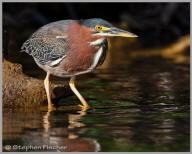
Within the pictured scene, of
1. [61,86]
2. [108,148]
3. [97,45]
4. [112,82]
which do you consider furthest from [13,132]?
[112,82]

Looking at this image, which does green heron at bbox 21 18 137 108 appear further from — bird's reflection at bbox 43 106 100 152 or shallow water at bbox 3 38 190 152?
bird's reflection at bbox 43 106 100 152

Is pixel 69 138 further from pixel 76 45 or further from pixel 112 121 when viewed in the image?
pixel 76 45

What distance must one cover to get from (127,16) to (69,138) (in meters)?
15.4

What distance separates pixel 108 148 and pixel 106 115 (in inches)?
79.7

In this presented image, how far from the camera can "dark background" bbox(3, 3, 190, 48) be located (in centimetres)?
2086

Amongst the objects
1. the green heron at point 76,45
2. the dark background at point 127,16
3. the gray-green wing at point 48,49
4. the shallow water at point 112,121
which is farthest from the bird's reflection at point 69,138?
the dark background at point 127,16

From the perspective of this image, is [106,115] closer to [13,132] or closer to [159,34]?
[13,132]

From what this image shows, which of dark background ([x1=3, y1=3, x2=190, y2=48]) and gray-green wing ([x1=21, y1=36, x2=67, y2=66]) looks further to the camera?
dark background ([x1=3, y1=3, x2=190, y2=48])

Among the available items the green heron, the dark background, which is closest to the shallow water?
the green heron

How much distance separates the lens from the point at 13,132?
720 cm

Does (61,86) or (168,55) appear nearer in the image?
(61,86)

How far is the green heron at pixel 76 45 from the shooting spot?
8422mm

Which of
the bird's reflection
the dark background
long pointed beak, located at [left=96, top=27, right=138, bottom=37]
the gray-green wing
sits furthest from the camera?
the dark background

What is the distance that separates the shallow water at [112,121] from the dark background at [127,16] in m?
8.64
